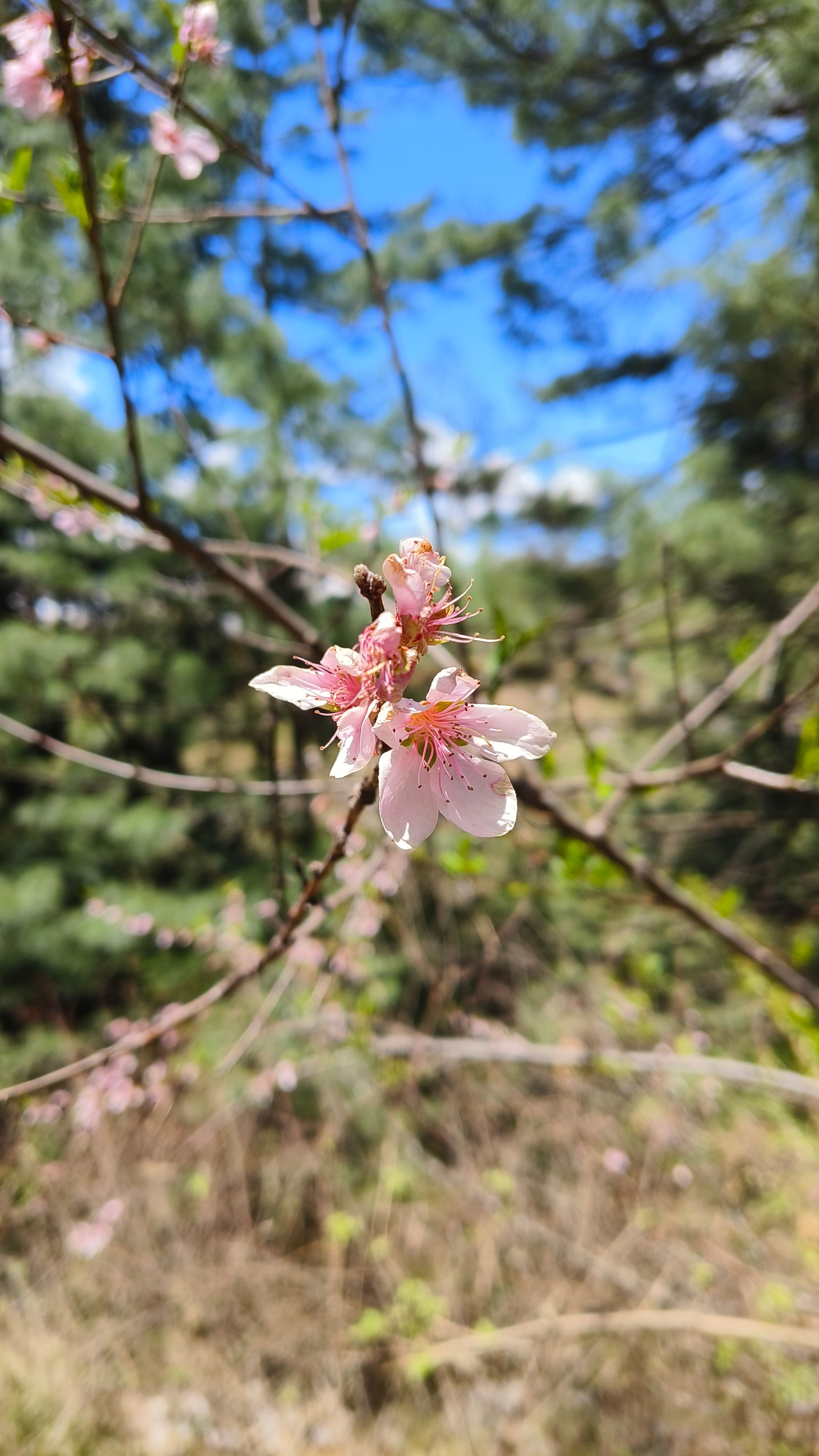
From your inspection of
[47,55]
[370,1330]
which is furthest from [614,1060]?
[47,55]

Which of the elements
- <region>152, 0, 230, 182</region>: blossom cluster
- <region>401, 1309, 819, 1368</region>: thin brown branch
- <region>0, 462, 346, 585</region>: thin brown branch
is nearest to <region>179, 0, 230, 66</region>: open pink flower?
<region>152, 0, 230, 182</region>: blossom cluster

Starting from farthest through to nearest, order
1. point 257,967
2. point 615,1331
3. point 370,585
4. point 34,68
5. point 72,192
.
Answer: point 615,1331, point 34,68, point 72,192, point 257,967, point 370,585

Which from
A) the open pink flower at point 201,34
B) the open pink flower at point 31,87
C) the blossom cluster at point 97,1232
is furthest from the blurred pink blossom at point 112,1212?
the open pink flower at point 201,34

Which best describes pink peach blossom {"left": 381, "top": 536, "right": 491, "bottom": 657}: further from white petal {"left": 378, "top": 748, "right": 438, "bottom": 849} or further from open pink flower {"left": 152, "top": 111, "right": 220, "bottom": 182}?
open pink flower {"left": 152, "top": 111, "right": 220, "bottom": 182}

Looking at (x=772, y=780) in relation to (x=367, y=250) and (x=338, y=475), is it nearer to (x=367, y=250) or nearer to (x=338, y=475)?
(x=367, y=250)

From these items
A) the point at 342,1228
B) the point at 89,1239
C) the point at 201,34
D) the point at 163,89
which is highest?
the point at 201,34

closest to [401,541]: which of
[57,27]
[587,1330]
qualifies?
[57,27]

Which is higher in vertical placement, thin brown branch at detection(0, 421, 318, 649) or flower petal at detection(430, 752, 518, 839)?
thin brown branch at detection(0, 421, 318, 649)
